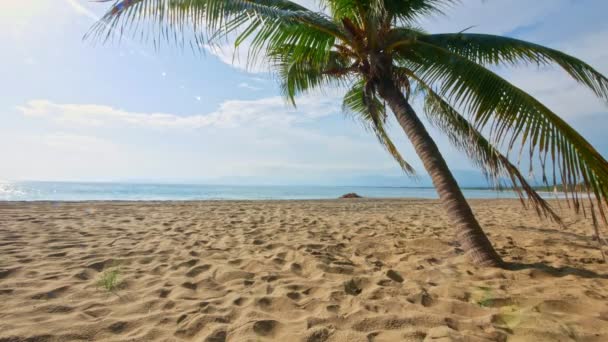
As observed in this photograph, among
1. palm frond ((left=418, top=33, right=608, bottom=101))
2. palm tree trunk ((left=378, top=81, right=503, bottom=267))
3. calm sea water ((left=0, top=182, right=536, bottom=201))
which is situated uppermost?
palm frond ((left=418, top=33, right=608, bottom=101))

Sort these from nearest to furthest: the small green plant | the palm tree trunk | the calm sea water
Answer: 1. the small green plant
2. the palm tree trunk
3. the calm sea water

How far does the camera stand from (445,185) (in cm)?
378

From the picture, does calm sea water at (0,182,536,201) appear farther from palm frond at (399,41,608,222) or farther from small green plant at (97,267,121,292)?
small green plant at (97,267,121,292)

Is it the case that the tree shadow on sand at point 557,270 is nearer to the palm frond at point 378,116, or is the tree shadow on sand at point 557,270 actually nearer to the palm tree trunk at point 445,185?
the palm tree trunk at point 445,185

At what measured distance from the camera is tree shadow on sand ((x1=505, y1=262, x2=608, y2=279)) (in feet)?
10.2

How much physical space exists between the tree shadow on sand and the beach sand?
0.01m

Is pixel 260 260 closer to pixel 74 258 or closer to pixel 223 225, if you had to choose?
pixel 74 258

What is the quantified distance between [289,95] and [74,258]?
408cm

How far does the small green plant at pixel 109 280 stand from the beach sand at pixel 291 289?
2 centimetres

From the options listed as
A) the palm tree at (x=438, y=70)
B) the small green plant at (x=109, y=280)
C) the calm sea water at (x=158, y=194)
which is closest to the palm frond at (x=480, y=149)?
the palm tree at (x=438, y=70)

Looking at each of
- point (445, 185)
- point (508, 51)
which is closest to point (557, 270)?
point (445, 185)

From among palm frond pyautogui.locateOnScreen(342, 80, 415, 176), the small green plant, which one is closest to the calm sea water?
palm frond pyautogui.locateOnScreen(342, 80, 415, 176)

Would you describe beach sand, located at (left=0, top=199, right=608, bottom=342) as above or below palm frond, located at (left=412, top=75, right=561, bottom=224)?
below

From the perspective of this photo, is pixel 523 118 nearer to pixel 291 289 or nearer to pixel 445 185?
pixel 445 185
